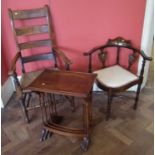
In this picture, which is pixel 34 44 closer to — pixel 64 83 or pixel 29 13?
pixel 29 13

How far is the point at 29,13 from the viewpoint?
1.93m

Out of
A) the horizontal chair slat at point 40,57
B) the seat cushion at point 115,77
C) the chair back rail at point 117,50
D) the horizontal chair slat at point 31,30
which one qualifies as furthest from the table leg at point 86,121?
the horizontal chair slat at point 31,30

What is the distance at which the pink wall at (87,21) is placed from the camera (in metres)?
1.93

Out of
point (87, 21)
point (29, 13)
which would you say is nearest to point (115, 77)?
point (87, 21)

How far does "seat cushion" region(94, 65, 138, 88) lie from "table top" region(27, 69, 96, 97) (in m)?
0.32

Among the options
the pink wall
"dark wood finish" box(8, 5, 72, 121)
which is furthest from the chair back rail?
"dark wood finish" box(8, 5, 72, 121)

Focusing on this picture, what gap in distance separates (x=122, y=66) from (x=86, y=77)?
2.76 feet

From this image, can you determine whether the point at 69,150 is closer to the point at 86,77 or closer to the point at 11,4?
the point at 86,77

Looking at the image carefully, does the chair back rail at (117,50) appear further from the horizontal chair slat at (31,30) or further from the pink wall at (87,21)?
the horizontal chair slat at (31,30)

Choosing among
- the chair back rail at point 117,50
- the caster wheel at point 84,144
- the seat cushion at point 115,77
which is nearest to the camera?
the caster wheel at point 84,144

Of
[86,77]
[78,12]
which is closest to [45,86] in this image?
[86,77]

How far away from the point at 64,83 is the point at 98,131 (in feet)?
2.23

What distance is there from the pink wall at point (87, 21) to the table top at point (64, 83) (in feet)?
2.08

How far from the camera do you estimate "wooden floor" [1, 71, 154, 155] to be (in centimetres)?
169
